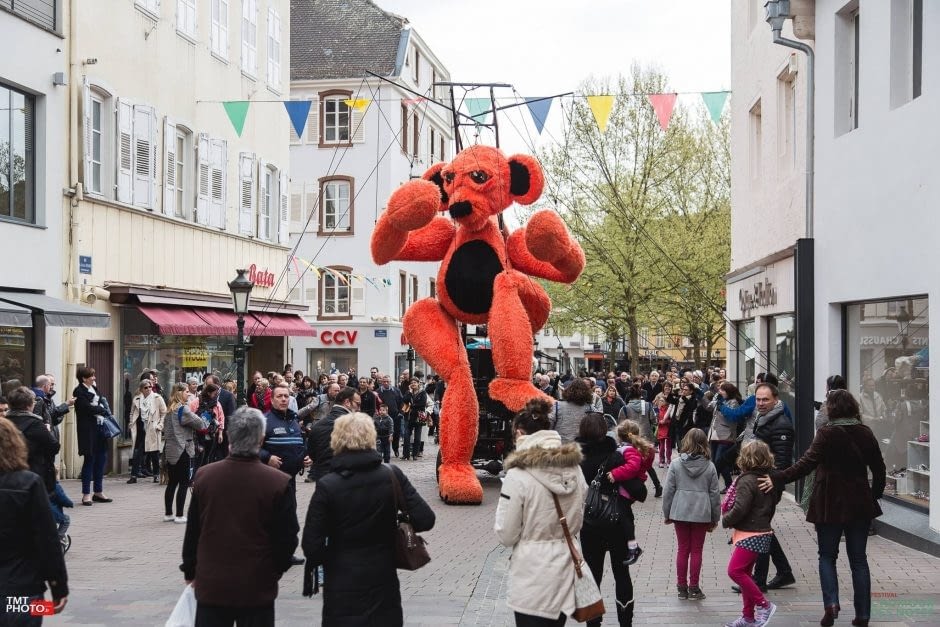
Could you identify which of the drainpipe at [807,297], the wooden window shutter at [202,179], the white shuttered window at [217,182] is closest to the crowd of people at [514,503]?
the drainpipe at [807,297]

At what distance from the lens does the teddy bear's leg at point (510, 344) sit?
14883mm

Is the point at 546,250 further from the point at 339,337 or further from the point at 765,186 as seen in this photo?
the point at 339,337

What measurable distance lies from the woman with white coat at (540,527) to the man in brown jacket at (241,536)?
1156 mm

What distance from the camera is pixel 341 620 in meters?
5.46

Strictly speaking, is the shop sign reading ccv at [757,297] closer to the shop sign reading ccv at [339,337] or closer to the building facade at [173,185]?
the building facade at [173,185]

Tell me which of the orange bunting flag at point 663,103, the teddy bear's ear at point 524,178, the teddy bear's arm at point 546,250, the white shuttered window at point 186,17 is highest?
the white shuttered window at point 186,17

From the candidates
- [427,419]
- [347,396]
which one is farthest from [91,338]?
[347,396]

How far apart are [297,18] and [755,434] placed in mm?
37702

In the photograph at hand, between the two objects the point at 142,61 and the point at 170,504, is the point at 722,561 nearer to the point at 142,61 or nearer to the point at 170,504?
the point at 170,504

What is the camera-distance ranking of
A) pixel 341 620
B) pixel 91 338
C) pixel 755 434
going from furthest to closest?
pixel 91 338 < pixel 755 434 < pixel 341 620

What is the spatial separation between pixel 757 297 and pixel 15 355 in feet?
38.5

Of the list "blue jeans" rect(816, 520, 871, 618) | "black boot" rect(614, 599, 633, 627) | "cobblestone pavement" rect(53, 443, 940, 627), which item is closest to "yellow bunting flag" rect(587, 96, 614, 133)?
"cobblestone pavement" rect(53, 443, 940, 627)

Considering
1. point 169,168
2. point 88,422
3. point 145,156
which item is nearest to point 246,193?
point 169,168

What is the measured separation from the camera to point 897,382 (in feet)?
39.9
